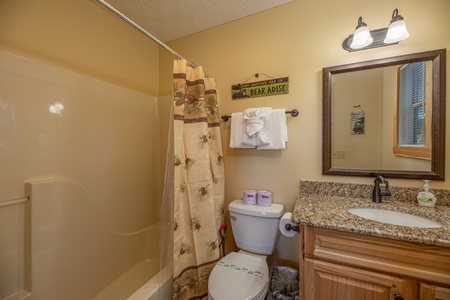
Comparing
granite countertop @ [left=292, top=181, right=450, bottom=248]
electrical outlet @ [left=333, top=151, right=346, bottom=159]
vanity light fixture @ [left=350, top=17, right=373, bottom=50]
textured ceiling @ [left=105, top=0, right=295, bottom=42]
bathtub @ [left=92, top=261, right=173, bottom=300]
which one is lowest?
bathtub @ [left=92, top=261, right=173, bottom=300]

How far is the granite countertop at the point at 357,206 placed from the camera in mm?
758

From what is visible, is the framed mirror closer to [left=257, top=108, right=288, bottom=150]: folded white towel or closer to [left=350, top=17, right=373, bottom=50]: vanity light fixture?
[left=350, top=17, right=373, bottom=50]: vanity light fixture

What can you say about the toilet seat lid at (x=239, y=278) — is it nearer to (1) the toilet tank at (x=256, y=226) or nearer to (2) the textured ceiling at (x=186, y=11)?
(1) the toilet tank at (x=256, y=226)

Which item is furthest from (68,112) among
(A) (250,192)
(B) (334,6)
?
(B) (334,6)

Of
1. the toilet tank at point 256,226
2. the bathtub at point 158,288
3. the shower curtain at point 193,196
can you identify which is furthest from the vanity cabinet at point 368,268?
the bathtub at point 158,288

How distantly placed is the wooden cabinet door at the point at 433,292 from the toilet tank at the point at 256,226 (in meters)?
0.71

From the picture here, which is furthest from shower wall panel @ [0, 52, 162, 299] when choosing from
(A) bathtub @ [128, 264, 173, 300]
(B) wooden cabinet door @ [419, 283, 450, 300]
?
(B) wooden cabinet door @ [419, 283, 450, 300]

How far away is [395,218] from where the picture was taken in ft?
3.50

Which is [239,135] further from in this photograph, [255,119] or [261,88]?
[261,88]

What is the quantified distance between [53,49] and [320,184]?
6.82 feet

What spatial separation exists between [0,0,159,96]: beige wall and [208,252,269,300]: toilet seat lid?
1736mm

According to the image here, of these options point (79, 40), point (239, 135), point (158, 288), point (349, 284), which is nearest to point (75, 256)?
point (158, 288)

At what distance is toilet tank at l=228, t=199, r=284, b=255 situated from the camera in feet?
4.35

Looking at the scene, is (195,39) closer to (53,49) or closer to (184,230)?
(53,49)
